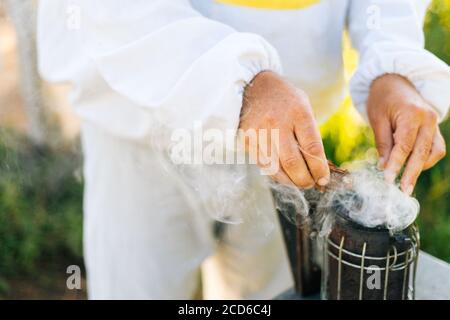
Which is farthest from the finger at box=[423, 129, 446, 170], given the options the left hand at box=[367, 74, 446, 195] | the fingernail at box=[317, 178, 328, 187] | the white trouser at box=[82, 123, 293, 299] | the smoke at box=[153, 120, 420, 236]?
the white trouser at box=[82, 123, 293, 299]

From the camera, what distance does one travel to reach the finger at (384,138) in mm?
973

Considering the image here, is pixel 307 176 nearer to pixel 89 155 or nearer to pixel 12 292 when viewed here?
pixel 89 155

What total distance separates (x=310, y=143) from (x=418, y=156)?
9.5 inches

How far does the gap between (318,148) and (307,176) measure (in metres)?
0.05

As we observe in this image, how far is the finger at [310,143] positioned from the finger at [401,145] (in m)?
0.15

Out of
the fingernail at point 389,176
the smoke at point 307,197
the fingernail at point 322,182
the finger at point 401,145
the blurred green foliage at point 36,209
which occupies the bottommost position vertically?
the blurred green foliage at point 36,209

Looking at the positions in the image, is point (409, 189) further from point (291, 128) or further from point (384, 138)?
point (291, 128)

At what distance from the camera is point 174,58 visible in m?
0.89

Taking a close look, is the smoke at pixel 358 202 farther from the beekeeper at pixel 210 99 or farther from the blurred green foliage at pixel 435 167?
the blurred green foliage at pixel 435 167

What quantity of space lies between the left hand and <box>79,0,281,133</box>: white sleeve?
0.74 ft

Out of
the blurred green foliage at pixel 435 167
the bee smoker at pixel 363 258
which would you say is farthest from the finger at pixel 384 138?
the blurred green foliage at pixel 435 167

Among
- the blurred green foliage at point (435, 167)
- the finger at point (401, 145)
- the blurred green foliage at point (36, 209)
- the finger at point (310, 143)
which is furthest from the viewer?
the blurred green foliage at point (36, 209)

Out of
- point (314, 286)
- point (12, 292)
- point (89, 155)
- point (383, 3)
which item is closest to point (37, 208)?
point (12, 292)

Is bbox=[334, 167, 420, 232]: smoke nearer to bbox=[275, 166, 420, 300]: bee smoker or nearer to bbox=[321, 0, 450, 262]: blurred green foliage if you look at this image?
bbox=[275, 166, 420, 300]: bee smoker
